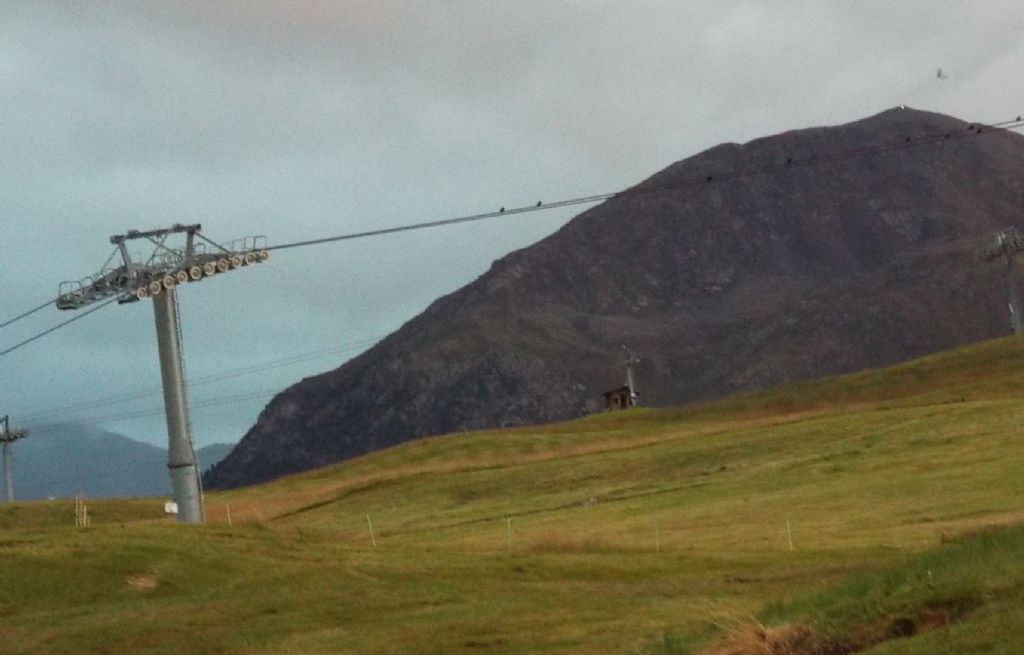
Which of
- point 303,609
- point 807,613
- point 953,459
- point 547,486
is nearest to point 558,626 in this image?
point 303,609

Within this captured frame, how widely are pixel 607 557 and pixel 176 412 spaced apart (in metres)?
25.1

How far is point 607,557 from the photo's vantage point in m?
40.2

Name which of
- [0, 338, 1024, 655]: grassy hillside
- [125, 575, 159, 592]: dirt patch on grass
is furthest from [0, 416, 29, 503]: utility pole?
[125, 575, 159, 592]: dirt patch on grass

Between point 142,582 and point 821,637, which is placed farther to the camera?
point 142,582

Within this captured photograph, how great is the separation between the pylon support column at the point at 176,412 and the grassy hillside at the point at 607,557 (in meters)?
8.39

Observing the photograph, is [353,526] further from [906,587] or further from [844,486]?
[906,587]

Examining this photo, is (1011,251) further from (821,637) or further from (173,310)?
(821,637)

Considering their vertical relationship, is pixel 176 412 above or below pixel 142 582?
above

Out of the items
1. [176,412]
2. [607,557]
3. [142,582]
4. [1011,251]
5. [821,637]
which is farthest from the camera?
[1011,251]

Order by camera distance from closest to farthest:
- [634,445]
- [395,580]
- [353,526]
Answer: [395,580], [353,526], [634,445]

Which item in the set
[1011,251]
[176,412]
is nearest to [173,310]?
[176,412]

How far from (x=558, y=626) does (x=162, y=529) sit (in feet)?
54.7

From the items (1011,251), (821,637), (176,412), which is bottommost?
(821,637)

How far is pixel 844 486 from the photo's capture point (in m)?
60.4
